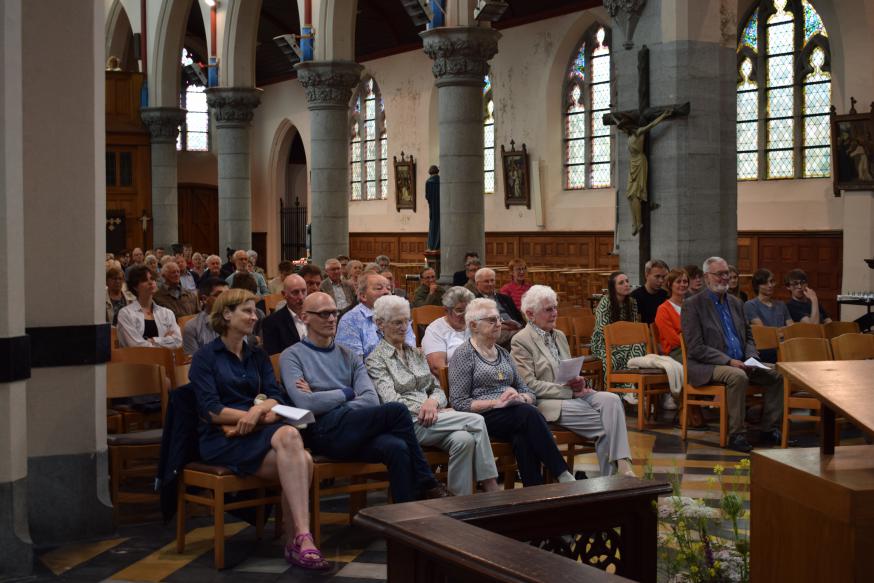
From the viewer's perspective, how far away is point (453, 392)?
21.2 feet

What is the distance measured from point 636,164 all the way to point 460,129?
2.79 metres

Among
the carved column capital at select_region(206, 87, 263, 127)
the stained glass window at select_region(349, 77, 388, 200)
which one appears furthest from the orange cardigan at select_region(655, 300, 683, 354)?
the stained glass window at select_region(349, 77, 388, 200)

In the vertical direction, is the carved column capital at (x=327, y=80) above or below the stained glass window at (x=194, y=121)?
below

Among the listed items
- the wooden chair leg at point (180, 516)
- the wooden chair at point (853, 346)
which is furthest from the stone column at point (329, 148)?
the wooden chair leg at point (180, 516)

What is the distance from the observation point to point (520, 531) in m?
2.72

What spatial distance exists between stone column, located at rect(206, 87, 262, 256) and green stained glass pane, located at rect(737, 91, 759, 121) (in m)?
8.73

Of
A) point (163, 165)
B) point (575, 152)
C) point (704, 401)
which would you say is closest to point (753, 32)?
point (575, 152)

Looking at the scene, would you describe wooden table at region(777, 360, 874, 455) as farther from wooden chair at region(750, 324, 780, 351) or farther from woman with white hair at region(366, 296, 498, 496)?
wooden chair at region(750, 324, 780, 351)

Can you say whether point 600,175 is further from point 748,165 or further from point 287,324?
point 287,324

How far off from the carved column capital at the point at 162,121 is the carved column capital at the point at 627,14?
13339mm

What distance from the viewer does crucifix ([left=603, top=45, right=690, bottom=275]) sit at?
12.7 meters

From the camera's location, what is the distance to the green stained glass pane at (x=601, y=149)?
22.1 m

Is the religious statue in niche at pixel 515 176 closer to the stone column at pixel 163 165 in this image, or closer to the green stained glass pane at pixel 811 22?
the green stained glass pane at pixel 811 22

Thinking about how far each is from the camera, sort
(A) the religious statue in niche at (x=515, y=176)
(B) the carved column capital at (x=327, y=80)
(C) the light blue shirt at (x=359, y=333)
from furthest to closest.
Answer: (A) the religious statue in niche at (x=515, y=176), (B) the carved column capital at (x=327, y=80), (C) the light blue shirt at (x=359, y=333)
